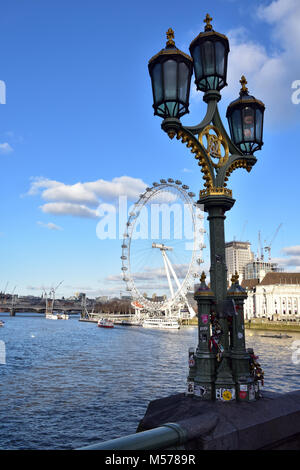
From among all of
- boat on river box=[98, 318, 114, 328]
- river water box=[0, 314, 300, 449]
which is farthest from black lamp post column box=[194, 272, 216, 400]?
boat on river box=[98, 318, 114, 328]

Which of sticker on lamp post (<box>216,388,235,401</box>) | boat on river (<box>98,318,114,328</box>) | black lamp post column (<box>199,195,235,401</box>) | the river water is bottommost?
boat on river (<box>98,318,114,328</box>)

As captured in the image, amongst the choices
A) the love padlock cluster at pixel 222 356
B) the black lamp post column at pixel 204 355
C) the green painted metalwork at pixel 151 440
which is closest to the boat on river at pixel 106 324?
the love padlock cluster at pixel 222 356

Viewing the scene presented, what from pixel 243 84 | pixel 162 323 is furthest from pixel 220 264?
pixel 162 323

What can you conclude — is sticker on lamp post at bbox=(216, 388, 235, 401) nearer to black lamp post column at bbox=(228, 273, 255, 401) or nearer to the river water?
black lamp post column at bbox=(228, 273, 255, 401)

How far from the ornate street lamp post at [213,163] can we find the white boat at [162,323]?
104 metres

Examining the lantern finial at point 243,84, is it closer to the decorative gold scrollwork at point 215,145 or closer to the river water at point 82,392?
the decorative gold scrollwork at point 215,145

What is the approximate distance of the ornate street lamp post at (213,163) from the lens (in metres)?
7.81

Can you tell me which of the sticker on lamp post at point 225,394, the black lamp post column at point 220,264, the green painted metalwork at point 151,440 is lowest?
the sticker on lamp post at point 225,394

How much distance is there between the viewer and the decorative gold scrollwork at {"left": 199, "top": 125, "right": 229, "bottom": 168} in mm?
9031

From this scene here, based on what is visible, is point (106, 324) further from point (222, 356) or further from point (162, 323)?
point (222, 356)

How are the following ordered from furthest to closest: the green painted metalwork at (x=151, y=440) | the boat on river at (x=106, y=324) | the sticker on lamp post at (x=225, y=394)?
the boat on river at (x=106, y=324), the sticker on lamp post at (x=225, y=394), the green painted metalwork at (x=151, y=440)

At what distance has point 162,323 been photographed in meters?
112

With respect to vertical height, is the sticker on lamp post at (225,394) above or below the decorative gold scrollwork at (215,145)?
below

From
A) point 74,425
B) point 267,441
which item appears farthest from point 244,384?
point 74,425
